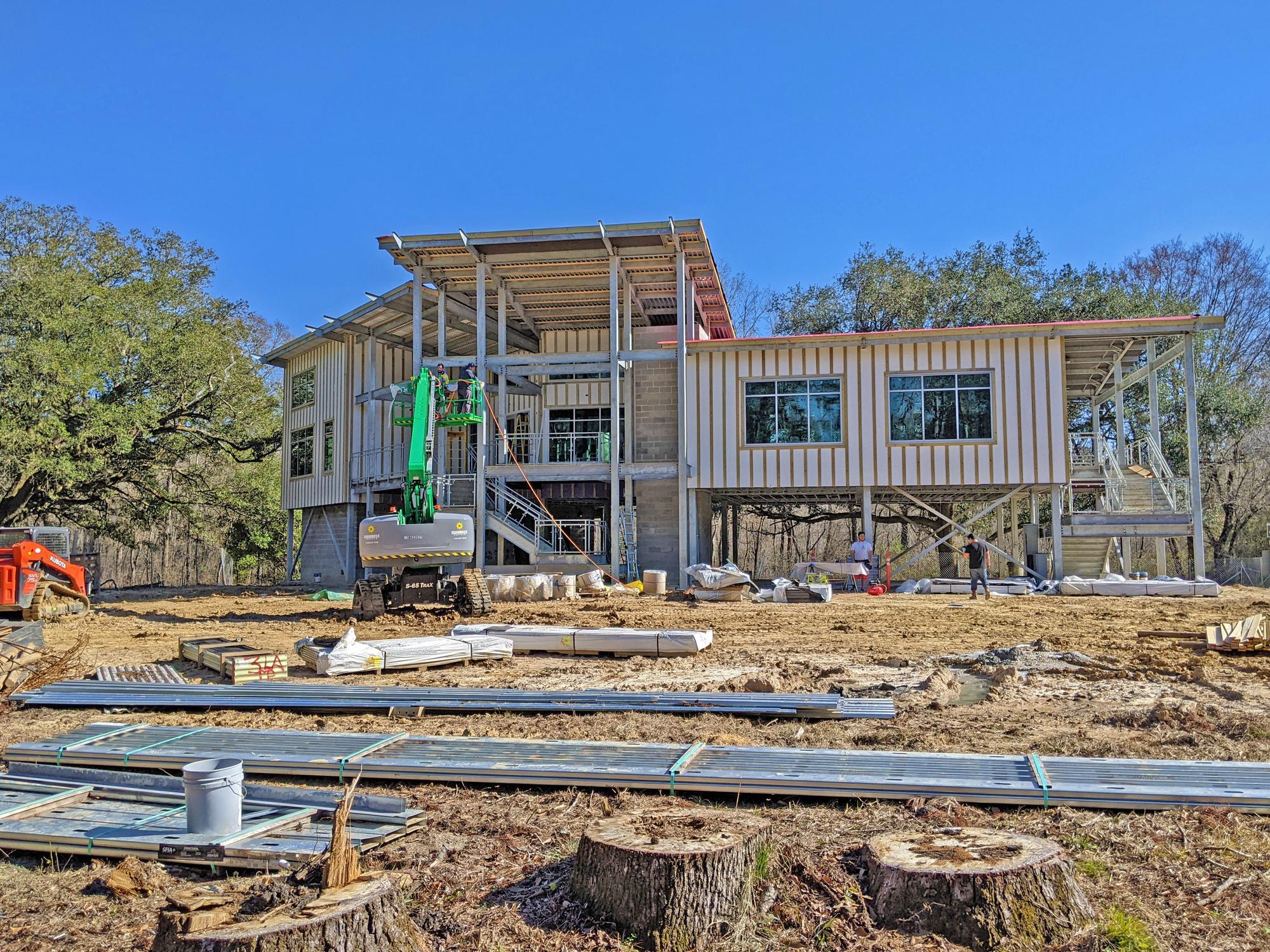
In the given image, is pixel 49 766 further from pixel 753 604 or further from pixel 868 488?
pixel 868 488

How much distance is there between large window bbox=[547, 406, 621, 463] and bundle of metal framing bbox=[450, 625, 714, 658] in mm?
15548

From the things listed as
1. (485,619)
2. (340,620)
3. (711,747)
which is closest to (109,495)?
(340,620)

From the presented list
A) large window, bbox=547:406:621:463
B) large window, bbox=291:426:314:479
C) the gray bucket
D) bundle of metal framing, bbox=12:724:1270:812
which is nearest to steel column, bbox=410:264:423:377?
large window, bbox=547:406:621:463

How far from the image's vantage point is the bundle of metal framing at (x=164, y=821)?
16.3 feet

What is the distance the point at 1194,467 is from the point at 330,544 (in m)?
25.4

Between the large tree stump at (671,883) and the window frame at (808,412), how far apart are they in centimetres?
2167

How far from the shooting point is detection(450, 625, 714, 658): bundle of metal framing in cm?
1318

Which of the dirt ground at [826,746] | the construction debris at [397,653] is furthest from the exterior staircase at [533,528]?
the construction debris at [397,653]

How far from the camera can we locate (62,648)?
15508mm

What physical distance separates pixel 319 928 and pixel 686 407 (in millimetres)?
22943

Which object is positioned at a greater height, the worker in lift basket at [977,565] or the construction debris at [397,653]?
the worker in lift basket at [977,565]

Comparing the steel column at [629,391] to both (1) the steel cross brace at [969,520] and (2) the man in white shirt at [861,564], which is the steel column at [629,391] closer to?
(2) the man in white shirt at [861,564]

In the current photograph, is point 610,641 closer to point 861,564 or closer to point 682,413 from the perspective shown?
point 861,564

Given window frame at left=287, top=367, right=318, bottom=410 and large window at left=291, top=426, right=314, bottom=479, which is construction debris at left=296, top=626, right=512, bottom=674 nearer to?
large window at left=291, top=426, right=314, bottom=479
